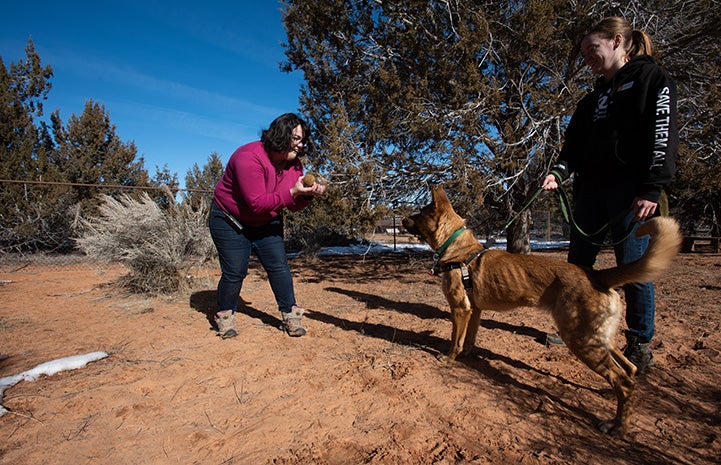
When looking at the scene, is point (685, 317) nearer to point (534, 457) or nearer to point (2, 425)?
point (534, 457)

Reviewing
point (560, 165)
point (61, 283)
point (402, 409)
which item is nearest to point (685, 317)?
point (560, 165)

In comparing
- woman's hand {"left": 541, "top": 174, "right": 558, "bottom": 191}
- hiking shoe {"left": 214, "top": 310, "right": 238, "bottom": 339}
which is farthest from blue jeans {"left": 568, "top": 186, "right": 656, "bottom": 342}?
hiking shoe {"left": 214, "top": 310, "right": 238, "bottom": 339}

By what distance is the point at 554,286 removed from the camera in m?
2.34

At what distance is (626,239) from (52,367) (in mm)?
4627

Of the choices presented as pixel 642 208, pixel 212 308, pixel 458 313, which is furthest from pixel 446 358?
pixel 212 308

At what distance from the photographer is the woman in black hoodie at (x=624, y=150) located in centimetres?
213

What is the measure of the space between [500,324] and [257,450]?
9.80 ft

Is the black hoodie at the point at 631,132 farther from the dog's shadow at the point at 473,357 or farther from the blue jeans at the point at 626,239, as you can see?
the dog's shadow at the point at 473,357

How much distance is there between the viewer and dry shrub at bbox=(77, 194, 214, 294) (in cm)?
540

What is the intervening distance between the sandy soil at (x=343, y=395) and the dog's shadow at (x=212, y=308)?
10 cm

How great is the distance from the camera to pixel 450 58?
5855 mm

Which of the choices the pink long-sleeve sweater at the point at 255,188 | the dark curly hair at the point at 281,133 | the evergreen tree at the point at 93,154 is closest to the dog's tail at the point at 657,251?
the pink long-sleeve sweater at the point at 255,188

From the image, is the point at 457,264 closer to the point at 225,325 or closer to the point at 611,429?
the point at 611,429

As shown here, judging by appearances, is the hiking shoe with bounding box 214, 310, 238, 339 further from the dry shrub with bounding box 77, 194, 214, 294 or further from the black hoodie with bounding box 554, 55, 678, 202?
the black hoodie with bounding box 554, 55, 678, 202
